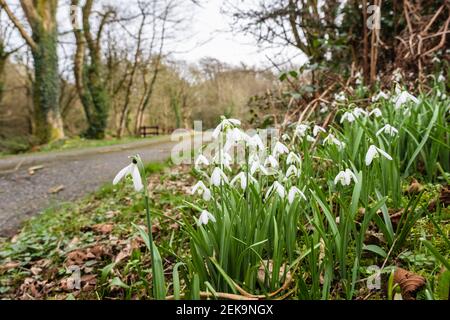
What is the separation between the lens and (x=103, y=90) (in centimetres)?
1426

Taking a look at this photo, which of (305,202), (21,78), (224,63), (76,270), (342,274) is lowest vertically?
(76,270)

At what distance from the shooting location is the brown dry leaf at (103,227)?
243 cm

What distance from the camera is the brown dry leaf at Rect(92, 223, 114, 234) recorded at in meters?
2.43

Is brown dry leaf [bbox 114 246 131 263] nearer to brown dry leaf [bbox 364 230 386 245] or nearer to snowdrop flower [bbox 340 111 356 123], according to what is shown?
brown dry leaf [bbox 364 230 386 245]

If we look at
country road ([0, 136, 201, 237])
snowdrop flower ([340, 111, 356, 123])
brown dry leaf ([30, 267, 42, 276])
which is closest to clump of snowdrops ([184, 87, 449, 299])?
snowdrop flower ([340, 111, 356, 123])

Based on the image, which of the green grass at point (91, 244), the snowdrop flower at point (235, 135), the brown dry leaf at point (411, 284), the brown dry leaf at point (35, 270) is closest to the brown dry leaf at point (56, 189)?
the green grass at point (91, 244)

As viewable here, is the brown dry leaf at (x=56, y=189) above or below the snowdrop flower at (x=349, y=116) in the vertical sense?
below

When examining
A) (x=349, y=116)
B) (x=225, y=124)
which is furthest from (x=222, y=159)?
(x=349, y=116)

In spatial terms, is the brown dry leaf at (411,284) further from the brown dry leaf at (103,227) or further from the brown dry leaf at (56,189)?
the brown dry leaf at (56,189)

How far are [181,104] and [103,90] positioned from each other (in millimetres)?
9211

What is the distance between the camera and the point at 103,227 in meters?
2.48
